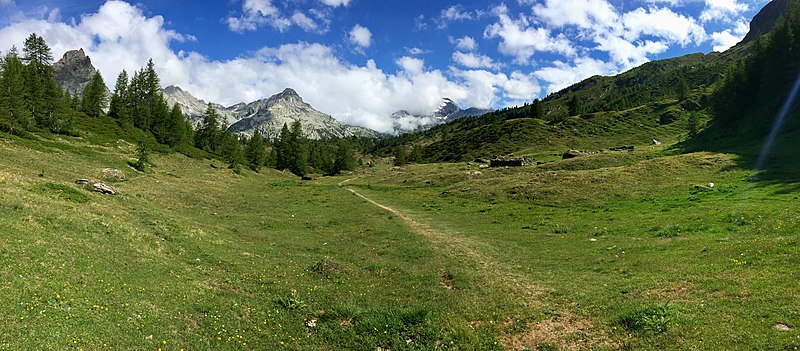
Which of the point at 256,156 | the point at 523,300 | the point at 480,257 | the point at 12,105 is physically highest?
the point at 12,105

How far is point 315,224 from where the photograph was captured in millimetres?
38812

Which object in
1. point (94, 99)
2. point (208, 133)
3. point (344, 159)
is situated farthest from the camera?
point (208, 133)

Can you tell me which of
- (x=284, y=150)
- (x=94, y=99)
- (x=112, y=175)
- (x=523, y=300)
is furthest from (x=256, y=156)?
(x=523, y=300)

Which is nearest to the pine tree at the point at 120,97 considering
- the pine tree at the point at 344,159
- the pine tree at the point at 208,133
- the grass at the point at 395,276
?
the pine tree at the point at 208,133

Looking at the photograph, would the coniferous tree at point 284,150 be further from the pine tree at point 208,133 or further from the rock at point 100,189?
the rock at point 100,189

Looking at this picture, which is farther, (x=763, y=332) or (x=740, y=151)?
(x=740, y=151)

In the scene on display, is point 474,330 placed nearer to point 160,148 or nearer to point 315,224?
point 315,224

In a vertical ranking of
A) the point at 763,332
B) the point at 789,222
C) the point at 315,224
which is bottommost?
the point at 315,224

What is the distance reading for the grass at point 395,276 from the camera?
40.2 feet

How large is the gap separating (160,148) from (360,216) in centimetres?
7018

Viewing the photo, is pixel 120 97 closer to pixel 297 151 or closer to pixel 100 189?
pixel 297 151

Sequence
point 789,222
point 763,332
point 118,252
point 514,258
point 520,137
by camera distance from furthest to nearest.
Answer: point 520,137
point 514,258
point 789,222
point 118,252
point 763,332

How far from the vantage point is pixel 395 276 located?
71.5ft

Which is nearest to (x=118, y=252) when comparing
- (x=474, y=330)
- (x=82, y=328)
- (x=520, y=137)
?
(x=82, y=328)
